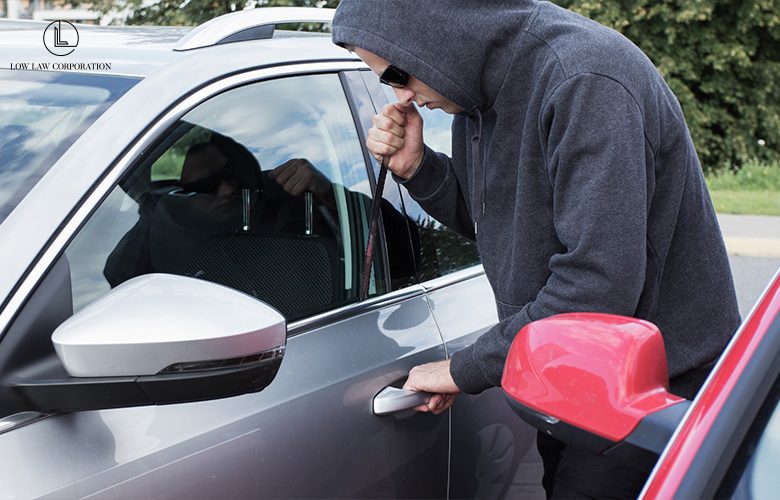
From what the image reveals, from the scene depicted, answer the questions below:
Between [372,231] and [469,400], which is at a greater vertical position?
[372,231]

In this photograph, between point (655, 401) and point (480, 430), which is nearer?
point (655, 401)

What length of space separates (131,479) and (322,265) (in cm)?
72

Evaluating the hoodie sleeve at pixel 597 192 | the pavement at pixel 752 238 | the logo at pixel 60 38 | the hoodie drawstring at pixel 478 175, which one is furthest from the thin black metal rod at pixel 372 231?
the pavement at pixel 752 238

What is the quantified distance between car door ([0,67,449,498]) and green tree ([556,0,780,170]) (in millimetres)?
12990

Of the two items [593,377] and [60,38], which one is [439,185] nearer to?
[60,38]

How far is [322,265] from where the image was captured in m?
2.15

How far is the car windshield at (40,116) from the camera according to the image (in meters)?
1.70

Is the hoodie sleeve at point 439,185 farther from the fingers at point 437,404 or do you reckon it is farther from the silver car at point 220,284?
the fingers at point 437,404

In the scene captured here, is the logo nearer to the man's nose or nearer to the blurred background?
the man's nose

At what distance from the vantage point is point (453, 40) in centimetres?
182

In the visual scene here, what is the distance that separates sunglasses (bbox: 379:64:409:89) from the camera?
1888 mm

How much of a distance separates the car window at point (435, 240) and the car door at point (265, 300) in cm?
8

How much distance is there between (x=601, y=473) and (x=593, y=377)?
63 centimetres

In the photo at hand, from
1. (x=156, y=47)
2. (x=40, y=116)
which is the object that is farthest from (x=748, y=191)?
(x=40, y=116)
